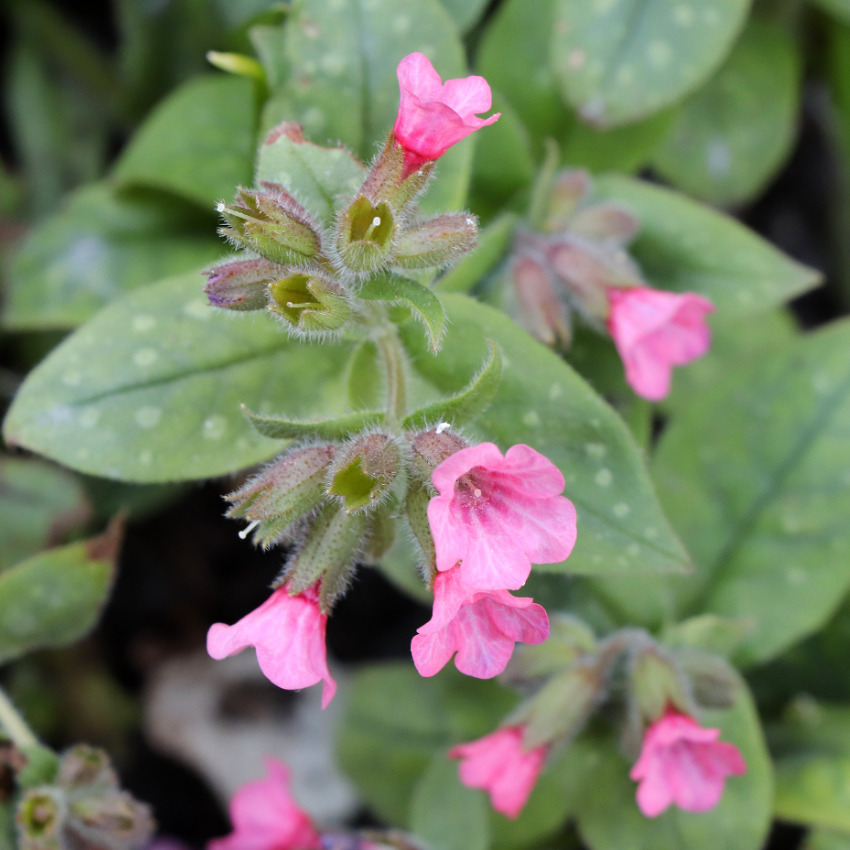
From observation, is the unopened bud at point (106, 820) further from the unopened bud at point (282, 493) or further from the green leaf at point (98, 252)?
the green leaf at point (98, 252)

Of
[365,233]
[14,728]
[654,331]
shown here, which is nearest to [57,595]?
[14,728]

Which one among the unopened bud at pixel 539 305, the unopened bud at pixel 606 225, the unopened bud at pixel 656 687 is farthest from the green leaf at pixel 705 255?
the unopened bud at pixel 656 687

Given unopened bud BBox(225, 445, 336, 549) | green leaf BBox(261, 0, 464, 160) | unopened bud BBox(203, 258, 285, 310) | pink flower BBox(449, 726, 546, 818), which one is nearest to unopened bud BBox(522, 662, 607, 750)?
pink flower BBox(449, 726, 546, 818)

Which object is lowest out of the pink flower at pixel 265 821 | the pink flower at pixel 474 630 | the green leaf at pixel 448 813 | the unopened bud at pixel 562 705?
the green leaf at pixel 448 813

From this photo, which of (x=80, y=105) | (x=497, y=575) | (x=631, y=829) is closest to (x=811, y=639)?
(x=631, y=829)

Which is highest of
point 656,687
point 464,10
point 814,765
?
point 464,10

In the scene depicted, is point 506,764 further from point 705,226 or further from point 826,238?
point 826,238

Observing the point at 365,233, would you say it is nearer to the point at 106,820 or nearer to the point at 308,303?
the point at 308,303
